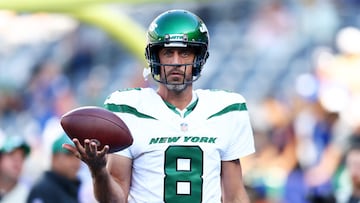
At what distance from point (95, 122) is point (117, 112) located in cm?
41

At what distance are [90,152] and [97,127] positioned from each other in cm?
14

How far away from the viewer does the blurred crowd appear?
11.3 meters

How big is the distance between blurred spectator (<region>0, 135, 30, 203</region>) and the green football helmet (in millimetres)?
2712

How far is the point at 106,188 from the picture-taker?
5465 millimetres

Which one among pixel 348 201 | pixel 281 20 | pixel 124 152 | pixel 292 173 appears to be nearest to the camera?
pixel 124 152

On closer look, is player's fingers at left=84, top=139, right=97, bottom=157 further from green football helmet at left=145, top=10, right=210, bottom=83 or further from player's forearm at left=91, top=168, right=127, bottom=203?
green football helmet at left=145, top=10, right=210, bottom=83

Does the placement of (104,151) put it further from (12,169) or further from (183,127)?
(12,169)

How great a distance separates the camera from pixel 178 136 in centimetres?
571

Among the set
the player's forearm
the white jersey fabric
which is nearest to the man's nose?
the white jersey fabric

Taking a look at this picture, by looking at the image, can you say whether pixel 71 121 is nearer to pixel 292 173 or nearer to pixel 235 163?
pixel 235 163

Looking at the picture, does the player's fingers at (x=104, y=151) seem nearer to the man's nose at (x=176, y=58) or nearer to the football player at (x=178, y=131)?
the football player at (x=178, y=131)

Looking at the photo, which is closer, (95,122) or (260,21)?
(95,122)

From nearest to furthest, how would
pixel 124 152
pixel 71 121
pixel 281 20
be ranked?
pixel 71 121 < pixel 124 152 < pixel 281 20

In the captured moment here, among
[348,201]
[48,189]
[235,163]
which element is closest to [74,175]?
[48,189]
